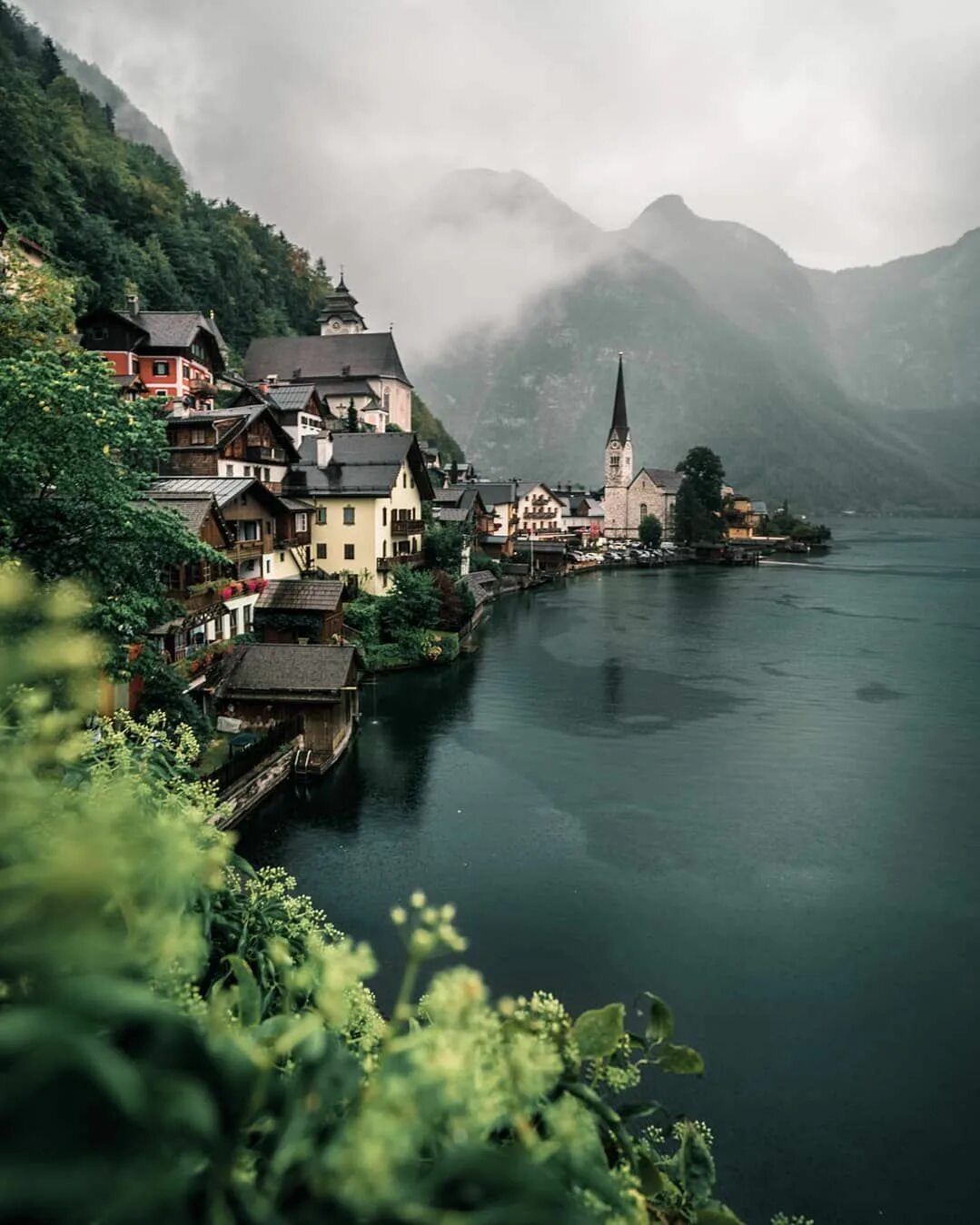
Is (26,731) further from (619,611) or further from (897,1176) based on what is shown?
(619,611)

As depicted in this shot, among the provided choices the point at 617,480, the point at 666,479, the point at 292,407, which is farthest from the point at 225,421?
the point at 617,480

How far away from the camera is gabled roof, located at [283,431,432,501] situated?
154 feet

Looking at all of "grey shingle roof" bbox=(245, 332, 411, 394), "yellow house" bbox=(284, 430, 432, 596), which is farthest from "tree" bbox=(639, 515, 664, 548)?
"yellow house" bbox=(284, 430, 432, 596)

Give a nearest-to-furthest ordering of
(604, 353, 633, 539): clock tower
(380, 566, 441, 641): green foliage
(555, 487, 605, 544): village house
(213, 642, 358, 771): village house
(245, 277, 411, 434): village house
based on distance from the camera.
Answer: (213, 642, 358, 771): village house, (380, 566, 441, 641): green foliage, (245, 277, 411, 434): village house, (555, 487, 605, 544): village house, (604, 353, 633, 539): clock tower

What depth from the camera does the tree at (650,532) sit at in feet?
431

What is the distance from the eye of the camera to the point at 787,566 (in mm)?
112750

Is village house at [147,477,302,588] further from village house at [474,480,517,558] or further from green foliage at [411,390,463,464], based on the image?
green foliage at [411,390,463,464]

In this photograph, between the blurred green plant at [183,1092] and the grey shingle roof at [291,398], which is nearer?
the blurred green plant at [183,1092]

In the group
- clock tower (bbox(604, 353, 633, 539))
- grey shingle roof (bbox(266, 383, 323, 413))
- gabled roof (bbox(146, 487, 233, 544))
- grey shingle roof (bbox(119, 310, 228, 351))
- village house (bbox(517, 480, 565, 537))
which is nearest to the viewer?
gabled roof (bbox(146, 487, 233, 544))

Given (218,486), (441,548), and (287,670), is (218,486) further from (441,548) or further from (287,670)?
(441,548)

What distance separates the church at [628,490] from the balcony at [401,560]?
9707cm

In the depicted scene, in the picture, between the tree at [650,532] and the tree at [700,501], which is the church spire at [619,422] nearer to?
the tree at [700,501]

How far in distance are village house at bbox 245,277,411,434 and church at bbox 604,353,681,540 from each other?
62812 millimetres

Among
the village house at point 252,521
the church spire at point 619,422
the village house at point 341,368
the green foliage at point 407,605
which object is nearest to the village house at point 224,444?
the village house at point 252,521
